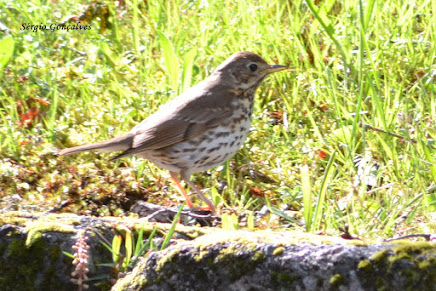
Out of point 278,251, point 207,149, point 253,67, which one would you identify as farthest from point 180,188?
point 278,251

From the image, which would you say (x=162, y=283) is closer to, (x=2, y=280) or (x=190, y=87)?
(x=2, y=280)

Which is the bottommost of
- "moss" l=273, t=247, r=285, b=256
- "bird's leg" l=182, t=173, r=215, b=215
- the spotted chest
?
"moss" l=273, t=247, r=285, b=256

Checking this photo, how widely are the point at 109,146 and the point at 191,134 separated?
1.82 feet

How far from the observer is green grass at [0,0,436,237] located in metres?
4.53

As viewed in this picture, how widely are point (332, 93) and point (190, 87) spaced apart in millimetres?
1179

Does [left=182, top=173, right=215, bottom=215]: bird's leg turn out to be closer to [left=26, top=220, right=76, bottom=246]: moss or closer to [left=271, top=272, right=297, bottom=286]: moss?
[left=26, top=220, right=76, bottom=246]: moss

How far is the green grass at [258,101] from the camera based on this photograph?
453cm

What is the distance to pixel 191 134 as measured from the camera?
16.8 ft

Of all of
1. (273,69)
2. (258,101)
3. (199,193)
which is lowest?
(199,193)

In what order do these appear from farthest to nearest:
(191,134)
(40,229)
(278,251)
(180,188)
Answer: (191,134), (180,188), (40,229), (278,251)

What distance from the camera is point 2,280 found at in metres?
2.70

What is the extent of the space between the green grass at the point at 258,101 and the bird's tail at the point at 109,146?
0.18 meters

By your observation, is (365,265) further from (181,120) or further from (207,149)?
(181,120)

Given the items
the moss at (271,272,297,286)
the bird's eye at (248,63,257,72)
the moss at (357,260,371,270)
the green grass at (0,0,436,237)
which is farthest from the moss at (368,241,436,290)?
the bird's eye at (248,63,257,72)
